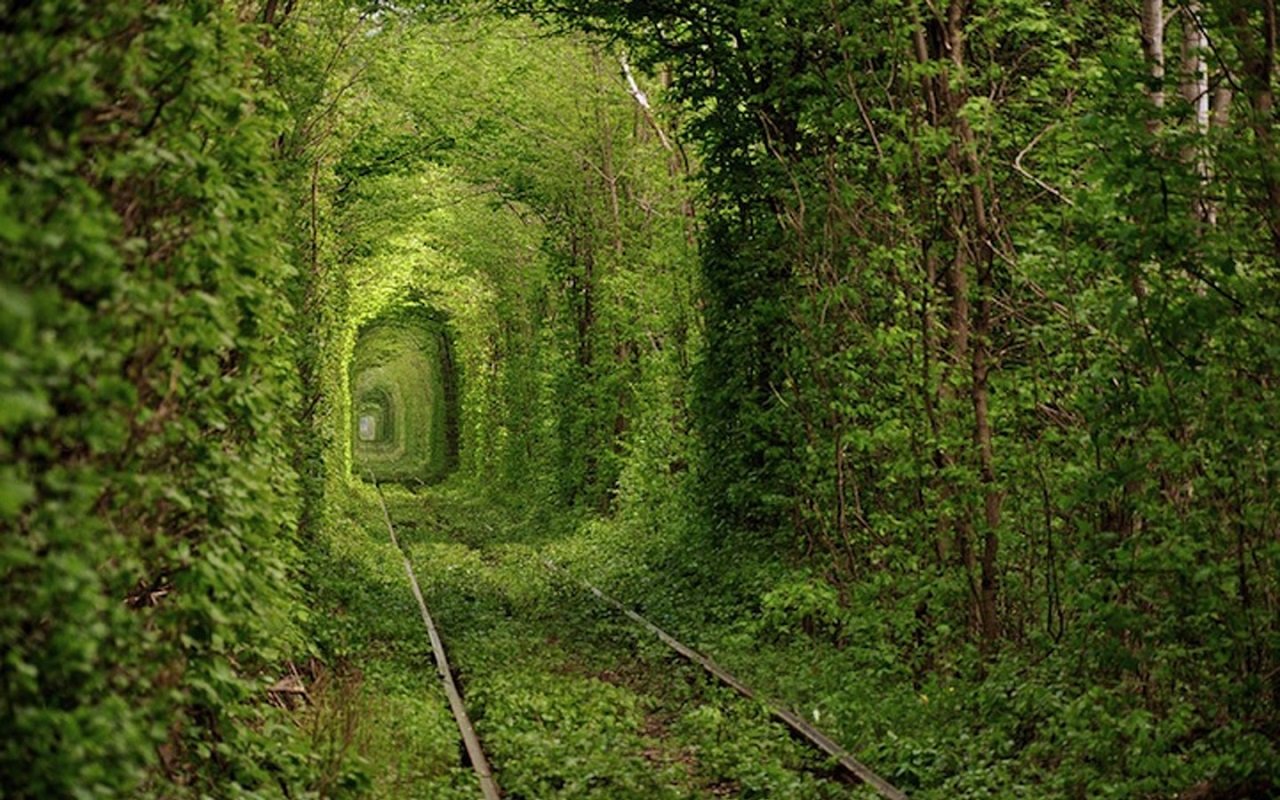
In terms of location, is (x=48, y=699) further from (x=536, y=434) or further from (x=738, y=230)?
(x=536, y=434)

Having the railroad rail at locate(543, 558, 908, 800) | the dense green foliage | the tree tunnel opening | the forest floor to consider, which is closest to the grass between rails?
the forest floor

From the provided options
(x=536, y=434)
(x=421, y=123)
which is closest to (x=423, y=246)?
(x=536, y=434)

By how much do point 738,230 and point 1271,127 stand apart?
35.9ft

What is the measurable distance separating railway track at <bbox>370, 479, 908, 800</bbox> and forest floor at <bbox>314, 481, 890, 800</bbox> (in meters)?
0.10

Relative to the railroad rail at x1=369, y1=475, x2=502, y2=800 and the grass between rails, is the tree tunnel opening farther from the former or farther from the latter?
the grass between rails

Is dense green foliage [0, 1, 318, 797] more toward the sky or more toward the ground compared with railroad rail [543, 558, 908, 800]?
more toward the sky

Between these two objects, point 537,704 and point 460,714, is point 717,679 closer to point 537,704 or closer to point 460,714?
point 537,704

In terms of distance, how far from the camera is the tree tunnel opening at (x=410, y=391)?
6594cm

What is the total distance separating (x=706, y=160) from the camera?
17625mm

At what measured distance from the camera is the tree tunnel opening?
216 feet

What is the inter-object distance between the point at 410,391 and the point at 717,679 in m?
84.5

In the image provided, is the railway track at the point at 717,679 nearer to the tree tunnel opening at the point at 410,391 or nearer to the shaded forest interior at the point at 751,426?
the shaded forest interior at the point at 751,426

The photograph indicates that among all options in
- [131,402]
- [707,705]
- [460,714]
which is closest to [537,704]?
[460,714]

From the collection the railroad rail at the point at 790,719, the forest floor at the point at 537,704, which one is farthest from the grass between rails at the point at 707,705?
the railroad rail at the point at 790,719
